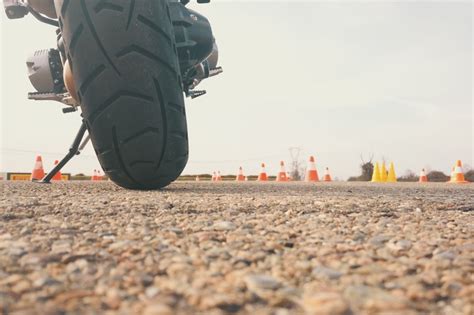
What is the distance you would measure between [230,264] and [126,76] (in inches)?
60.7

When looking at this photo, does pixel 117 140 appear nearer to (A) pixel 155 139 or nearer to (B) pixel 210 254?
(A) pixel 155 139

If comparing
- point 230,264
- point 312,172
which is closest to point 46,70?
point 230,264

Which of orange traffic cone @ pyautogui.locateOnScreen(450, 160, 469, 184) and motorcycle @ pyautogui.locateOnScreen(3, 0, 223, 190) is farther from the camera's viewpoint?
orange traffic cone @ pyautogui.locateOnScreen(450, 160, 469, 184)

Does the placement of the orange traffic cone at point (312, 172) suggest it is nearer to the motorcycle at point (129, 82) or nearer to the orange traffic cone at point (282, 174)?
the orange traffic cone at point (282, 174)

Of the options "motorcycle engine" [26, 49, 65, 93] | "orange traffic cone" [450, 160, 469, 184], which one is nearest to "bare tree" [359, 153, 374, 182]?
"orange traffic cone" [450, 160, 469, 184]

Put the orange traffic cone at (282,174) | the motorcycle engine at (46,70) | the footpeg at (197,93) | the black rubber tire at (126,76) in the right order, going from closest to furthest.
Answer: the black rubber tire at (126,76) → the motorcycle engine at (46,70) → the footpeg at (197,93) → the orange traffic cone at (282,174)

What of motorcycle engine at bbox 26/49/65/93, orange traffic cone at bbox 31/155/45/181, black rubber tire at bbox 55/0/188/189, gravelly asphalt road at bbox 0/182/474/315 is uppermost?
motorcycle engine at bbox 26/49/65/93

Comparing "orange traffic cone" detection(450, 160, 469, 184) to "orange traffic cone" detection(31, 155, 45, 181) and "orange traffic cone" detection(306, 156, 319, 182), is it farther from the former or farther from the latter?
"orange traffic cone" detection(31, 155, 45, 181)

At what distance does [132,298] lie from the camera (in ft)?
2.23

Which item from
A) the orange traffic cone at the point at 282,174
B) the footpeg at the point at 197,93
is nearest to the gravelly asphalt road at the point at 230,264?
the footpeg at the point at 197,93

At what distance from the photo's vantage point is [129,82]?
2146 mm

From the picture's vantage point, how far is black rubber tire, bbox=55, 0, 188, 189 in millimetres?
2084

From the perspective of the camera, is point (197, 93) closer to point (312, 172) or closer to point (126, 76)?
point (126, 76)

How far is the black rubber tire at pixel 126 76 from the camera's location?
A: 6.84 ft
